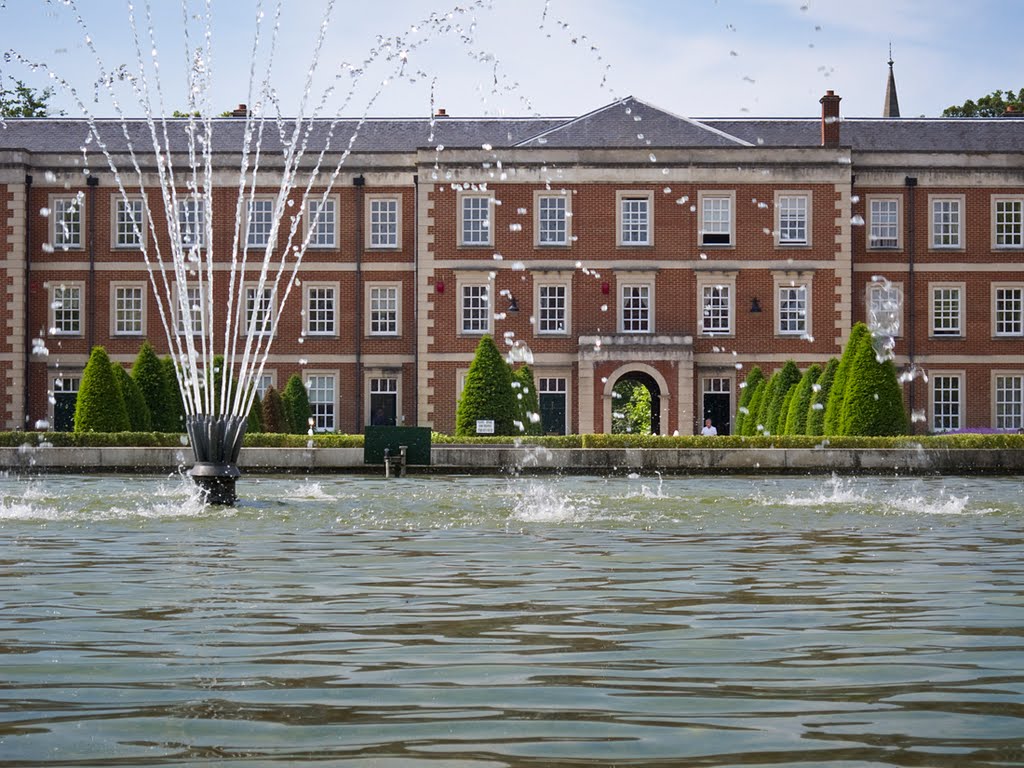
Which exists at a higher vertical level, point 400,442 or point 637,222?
point 637,222

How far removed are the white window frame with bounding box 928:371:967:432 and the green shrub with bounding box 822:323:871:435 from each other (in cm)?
1311

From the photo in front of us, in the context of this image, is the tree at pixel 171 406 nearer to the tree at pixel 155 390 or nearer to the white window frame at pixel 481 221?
the tree at pixel 155 390

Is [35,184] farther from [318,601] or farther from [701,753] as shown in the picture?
A: [701,753]

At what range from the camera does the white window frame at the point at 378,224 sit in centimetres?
4900

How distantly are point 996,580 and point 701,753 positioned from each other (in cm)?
631

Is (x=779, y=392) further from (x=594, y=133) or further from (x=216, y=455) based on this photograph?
(x=216, y=455)

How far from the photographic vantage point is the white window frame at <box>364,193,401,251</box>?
161ft

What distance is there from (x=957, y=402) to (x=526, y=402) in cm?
1589

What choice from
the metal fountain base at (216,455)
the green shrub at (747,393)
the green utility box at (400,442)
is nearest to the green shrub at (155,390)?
the green utility box at (400,442)

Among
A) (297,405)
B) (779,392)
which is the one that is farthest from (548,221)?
(779,392)

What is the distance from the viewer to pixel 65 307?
49.2 meters

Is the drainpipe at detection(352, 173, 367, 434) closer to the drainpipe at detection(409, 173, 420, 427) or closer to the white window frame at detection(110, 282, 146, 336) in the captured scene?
the drainpipe at detection(409, 173, 420, 427)

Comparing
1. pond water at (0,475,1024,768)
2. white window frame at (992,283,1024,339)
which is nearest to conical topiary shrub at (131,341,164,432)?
pond water at (0,475,1024,768)

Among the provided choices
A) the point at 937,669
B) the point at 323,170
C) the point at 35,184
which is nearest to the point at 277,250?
the point at 323,170
